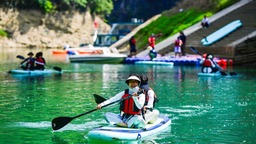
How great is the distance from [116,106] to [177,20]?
123 feet

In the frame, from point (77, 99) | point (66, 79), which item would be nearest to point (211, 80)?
point (66, 79)

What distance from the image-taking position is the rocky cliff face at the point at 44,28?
3314 inches

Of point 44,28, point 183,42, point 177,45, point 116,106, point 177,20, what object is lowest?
point 116,106

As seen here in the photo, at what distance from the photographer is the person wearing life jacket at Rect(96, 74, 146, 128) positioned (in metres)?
16.3

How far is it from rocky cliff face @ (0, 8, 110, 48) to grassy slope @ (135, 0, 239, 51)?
27.2 m

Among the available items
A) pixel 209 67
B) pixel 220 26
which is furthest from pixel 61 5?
pixel 209 67

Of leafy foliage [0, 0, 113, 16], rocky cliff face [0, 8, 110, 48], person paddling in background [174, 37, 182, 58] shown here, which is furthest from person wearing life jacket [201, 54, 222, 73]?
leafy foliage [0, 0, 113, 16]

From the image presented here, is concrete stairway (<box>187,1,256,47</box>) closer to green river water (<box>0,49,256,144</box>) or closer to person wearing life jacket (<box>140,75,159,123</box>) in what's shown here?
green river water (<box>0,49,256,144</box>)

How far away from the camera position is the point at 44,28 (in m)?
87.7

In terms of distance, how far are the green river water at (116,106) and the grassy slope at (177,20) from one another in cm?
1814

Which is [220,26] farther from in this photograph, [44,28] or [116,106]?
[44,28]

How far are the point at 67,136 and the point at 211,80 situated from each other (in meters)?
17.7

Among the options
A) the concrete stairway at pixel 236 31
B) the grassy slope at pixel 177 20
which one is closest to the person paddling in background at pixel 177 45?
the concrete stairway at pixel 236 31

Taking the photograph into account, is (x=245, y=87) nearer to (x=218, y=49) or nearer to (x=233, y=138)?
(x=233, y=138)
